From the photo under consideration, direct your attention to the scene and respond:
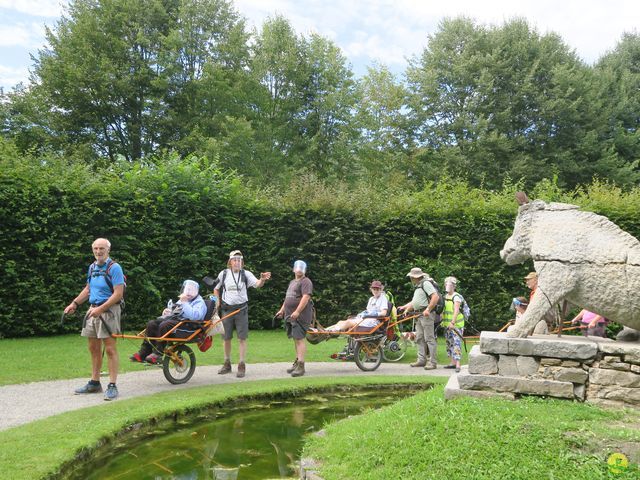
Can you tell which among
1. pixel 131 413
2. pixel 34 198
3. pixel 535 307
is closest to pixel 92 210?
pixel 34 198

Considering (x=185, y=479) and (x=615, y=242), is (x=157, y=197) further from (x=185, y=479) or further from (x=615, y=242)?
(x=615, y=242)

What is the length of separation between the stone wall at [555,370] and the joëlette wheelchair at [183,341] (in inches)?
169

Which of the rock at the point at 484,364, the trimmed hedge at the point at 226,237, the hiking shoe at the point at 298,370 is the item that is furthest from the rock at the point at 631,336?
the trimmed hedge at the point at 226,237

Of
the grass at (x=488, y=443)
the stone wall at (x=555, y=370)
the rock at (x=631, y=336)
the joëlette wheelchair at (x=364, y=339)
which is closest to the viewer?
the grass at (x=488, y=443)

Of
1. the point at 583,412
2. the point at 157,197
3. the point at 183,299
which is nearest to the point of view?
the point at 583,412

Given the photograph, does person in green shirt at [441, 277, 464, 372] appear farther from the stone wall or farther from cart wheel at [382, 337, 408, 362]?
the stone wall

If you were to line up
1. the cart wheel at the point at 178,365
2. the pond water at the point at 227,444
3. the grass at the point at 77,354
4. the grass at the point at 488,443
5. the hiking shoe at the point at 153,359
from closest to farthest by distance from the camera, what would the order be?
1. the grass at the point at 488,443
2. the pond water at the point at 227,444
3. the hiking shoe at the point at 153,359
4. the cart wheel at the point at 178,365
5. the grass at the point at 77,354

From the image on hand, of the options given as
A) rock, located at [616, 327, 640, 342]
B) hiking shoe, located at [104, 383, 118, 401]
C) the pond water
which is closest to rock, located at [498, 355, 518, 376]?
rock, located at [616, 327, 640, 342]

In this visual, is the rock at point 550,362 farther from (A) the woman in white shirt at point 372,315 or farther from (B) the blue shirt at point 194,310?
(B) the blue shirt at point 194,310

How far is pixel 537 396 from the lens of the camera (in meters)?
5.59

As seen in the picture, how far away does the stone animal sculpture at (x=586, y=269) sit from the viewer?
18.5 ft

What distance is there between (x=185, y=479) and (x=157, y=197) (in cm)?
968

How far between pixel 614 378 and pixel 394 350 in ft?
21.3

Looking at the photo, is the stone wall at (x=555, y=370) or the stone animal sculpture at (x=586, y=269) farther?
the stone animal sculpture at (x=586, y=269)
